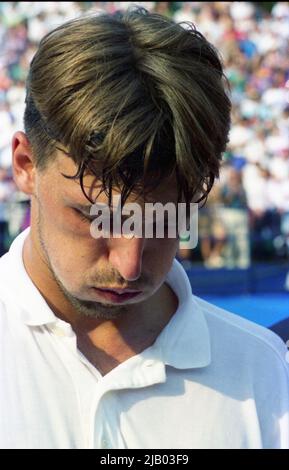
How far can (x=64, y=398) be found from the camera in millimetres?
1328

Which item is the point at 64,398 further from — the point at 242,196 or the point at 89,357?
the point at 242,196

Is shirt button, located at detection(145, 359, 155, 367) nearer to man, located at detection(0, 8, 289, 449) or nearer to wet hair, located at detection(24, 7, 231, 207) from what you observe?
man, located at detection(0, 8, 289, 449)

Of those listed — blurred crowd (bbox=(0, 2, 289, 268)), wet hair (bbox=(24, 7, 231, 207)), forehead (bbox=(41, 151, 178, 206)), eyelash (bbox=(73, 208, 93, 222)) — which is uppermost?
wet hair (bbox=(24, 7, 231, 207))

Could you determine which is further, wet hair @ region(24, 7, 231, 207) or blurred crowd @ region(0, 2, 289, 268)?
blurred crowd @ region(0, 2, 289, 268)

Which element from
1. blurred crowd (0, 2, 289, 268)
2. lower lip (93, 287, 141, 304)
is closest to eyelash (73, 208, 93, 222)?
lower lip (93, 287, 141, 304)

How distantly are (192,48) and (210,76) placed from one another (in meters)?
0.06

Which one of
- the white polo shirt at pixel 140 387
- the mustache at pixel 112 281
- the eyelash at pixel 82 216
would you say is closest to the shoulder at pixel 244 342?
the white polo shirt at pixel 140 387

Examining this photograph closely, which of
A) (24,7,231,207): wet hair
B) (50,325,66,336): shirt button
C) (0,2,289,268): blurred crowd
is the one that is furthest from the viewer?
(0,2,289,268): blurred crowd

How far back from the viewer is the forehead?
1302 millimetres

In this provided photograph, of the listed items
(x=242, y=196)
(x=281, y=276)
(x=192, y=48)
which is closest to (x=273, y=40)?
(x=242, y=196)

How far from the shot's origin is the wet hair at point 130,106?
1290 mm

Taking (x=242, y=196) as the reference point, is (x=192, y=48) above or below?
above

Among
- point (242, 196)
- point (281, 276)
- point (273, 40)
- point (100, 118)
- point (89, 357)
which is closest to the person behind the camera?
point (100, 118)

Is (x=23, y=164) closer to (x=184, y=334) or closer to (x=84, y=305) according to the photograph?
(x=84, y=305)
